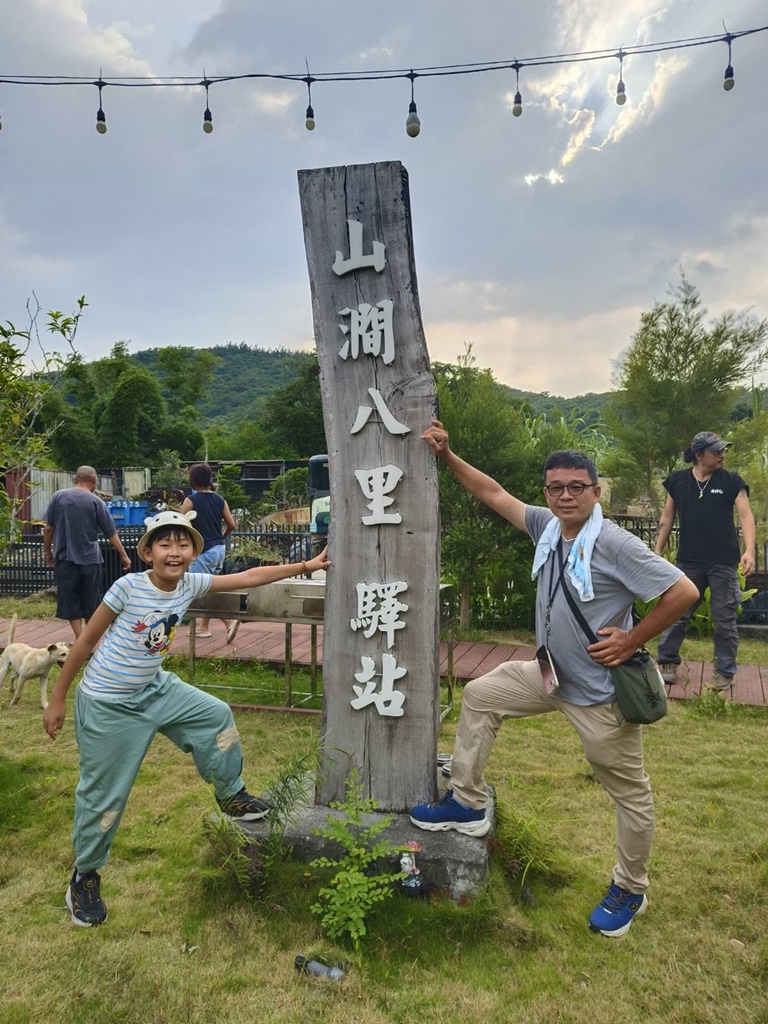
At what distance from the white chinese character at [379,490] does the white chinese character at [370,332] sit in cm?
45

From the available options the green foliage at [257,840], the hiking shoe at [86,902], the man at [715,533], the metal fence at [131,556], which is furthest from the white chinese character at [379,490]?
the metal fence at [131,556]

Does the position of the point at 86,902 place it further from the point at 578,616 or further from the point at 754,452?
the point at 754,452

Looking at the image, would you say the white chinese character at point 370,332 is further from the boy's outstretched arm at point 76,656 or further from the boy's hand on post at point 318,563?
the boy's outstretched arm at point 76,656

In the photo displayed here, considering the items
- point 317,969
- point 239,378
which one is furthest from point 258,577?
point 239,378

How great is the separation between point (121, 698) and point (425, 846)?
1270mm

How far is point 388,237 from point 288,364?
52.2 meters

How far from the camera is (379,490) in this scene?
284cm

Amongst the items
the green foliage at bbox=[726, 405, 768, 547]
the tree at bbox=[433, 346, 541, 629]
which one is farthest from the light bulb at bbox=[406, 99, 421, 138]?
the green foliage at bbox=[726, 405, 768, 547]

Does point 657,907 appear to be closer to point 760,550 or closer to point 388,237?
point 388,237

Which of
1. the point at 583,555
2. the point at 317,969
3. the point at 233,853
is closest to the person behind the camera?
the point at 317,969

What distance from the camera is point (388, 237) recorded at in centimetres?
283

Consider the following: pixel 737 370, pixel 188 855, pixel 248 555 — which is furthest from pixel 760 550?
pixel 188 855

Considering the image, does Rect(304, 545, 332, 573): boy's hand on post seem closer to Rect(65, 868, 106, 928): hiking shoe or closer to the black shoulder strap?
the black shoulder strap

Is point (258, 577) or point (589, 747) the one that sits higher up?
point (258, 577)
